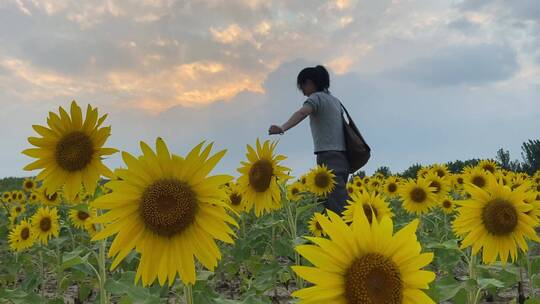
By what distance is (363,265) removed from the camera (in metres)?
1.88

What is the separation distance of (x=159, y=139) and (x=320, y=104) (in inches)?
206

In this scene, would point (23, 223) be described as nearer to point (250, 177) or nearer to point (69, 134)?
point (250, 177)

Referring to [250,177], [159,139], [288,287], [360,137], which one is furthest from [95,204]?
[360,137]

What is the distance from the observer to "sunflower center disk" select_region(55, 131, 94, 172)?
3113mm

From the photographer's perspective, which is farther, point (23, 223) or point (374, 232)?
point (23, 223)

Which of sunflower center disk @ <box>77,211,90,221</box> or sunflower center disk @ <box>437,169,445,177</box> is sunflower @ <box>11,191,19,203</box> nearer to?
sunflower center disk @ <box>77,211,90,221</box>

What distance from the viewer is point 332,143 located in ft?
24.4

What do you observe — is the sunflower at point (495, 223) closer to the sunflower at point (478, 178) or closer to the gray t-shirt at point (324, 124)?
the gray t-shirt at point (324, 124)

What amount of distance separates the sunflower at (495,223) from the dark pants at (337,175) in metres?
3.27

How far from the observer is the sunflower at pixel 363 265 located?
185 cm

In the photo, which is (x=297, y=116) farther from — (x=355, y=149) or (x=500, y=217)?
(x=500, y=217)

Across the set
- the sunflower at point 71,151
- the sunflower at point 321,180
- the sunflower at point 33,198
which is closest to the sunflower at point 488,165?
the sunflower at point 321,180

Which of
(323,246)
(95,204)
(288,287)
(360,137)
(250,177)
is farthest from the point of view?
(360,137)

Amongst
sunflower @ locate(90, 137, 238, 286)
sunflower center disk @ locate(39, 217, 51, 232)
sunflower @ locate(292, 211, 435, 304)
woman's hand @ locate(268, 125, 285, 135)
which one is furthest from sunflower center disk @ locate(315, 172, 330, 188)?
sunflower @ locate(292, 211, 435, 304)
